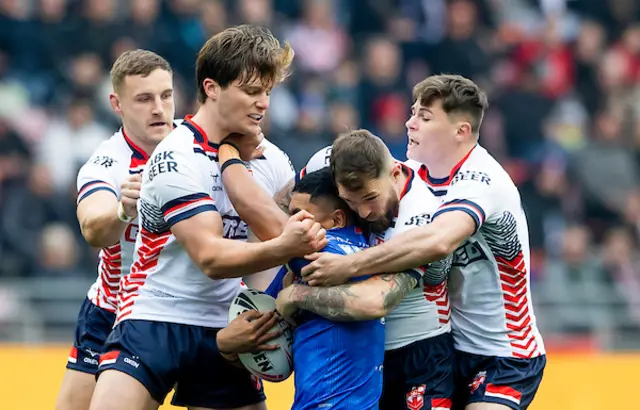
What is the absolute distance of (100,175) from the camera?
6.45 m

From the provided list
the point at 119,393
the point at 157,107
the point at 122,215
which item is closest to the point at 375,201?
the point at 122,215

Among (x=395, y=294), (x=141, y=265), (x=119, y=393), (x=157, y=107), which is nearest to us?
(x=395, y=294)

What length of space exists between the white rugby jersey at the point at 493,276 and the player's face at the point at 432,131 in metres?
0.14

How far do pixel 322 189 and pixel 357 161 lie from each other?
0.82 ft

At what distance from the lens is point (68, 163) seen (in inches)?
509

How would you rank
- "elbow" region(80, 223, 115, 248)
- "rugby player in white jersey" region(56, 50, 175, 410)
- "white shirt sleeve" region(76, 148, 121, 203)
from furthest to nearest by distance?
"white shirt sleeve" region(76, 148, 121, 203) < "rugby player in white jersey" region(56, 50, 175, 410) < "elbow" region(80, 223, 115, 248)

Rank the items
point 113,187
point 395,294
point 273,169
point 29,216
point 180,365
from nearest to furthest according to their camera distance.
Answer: point 395,294 < point 180,365 < point 273,169 < point 113,187 < point 29,216

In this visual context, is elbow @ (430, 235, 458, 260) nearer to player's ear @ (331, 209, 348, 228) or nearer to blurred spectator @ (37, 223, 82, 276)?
player's ear @ (331, 209, 348, 228)

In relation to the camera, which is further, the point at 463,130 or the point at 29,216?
the point at 29,216

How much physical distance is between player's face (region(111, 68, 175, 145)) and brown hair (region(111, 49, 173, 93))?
0.09 ft

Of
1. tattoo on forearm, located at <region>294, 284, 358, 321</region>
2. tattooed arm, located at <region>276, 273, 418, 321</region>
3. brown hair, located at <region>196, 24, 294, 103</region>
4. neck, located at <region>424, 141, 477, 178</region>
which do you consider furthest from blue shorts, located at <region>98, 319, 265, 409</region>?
neck, located at <region>424, 141, 477, 178</region>

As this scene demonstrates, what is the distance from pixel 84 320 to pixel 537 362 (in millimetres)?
2703

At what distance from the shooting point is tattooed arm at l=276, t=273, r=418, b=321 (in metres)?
5.25

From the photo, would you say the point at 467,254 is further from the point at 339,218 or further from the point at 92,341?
the point at 92,341
